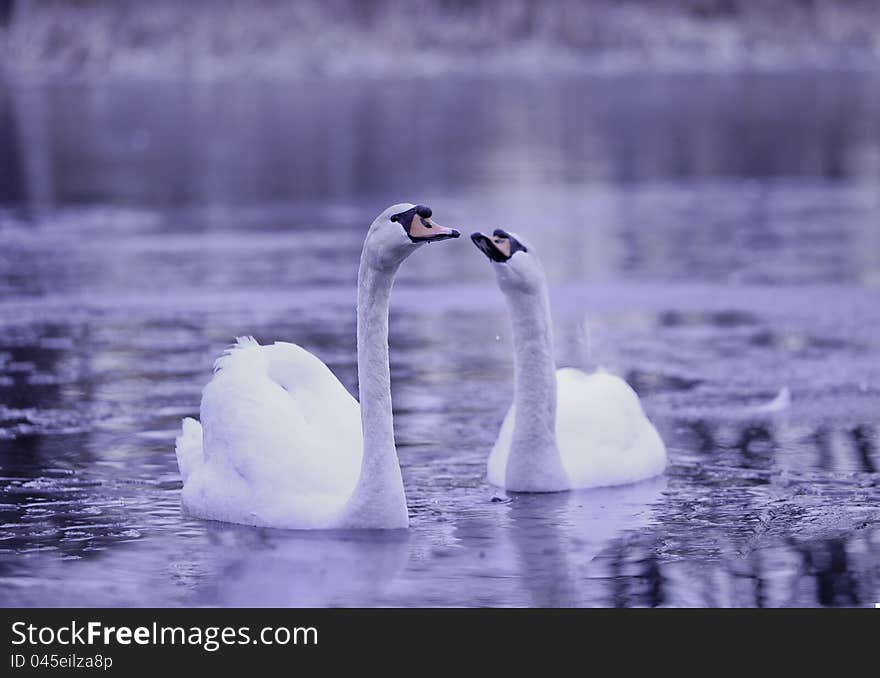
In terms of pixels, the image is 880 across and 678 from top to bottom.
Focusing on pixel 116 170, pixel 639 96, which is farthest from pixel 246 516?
pixel 639 96

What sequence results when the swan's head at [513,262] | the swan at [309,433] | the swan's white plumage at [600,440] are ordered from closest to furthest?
the swan at [309,433], the swan's head at [513,262], the swan's white plumage at [600,440]

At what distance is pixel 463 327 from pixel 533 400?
5264mm

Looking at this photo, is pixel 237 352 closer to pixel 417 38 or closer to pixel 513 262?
pixel 513 262

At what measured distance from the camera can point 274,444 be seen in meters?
8.83

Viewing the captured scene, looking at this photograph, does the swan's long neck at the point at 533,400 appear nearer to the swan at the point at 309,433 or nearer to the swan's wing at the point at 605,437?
the swan's wing at the point at 605,437

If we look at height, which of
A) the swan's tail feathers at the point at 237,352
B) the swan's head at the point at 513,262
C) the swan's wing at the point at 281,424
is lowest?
the swan's wing at the point at 281,424

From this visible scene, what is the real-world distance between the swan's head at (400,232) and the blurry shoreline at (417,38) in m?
54.5

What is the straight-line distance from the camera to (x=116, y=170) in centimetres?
3073

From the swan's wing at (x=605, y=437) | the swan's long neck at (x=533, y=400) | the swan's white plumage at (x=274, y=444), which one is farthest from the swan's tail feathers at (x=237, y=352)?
the swan's wing at (x=605, y=437)

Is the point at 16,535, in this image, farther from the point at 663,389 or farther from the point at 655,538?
the point at 663,389

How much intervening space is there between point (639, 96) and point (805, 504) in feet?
135

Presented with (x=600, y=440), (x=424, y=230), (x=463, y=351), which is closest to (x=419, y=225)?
(x=424, y=230)

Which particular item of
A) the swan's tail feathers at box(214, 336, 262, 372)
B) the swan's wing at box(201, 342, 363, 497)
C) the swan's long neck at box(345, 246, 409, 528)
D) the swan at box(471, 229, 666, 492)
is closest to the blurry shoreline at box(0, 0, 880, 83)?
the swan at box(471, 229, 666, 492)

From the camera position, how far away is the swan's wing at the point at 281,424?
29.0 ft
